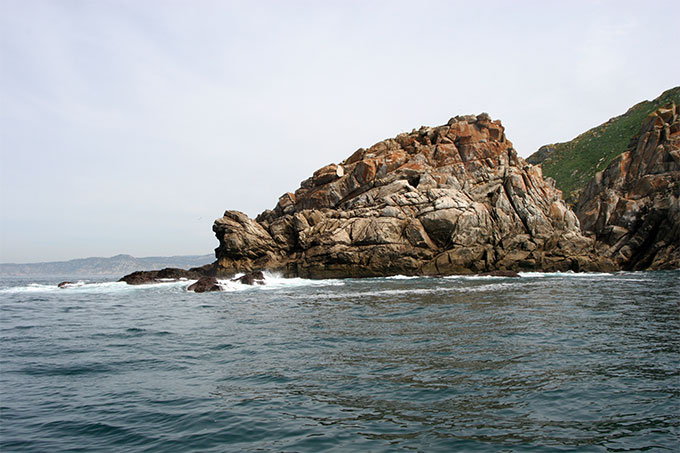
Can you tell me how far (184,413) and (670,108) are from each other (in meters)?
93.3

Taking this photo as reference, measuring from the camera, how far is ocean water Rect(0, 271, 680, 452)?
7.70 metres

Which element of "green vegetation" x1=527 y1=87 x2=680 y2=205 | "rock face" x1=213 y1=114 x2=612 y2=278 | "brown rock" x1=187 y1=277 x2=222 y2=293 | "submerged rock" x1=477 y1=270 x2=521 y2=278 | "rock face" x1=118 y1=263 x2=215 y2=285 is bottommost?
"submerged rock" x1=477 y1=270 x2=521 y2=278

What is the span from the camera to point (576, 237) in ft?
185

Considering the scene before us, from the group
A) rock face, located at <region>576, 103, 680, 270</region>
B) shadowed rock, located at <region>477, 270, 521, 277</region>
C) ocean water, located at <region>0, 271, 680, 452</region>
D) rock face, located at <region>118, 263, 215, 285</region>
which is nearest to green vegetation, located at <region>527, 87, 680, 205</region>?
rock face, located at <region>576, 103, 680, 270</region>

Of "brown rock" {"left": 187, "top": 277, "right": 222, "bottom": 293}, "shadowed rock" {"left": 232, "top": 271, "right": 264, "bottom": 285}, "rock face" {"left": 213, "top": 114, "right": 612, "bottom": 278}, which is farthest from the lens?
"rock face" {"left": 213, "top": 114, "right": 612, "bottom": 278}

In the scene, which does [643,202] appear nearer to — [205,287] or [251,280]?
[251,280]

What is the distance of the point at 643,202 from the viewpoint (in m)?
61.7

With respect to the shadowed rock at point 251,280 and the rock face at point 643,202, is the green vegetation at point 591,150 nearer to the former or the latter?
the rock face at point 643,202

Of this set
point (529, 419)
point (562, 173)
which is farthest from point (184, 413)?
point (562, 173)

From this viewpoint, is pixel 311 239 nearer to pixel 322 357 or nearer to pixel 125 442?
pixel 322 357

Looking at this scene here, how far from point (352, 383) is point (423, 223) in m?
46.3

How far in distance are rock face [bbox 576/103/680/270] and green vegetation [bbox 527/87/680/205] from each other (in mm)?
30832

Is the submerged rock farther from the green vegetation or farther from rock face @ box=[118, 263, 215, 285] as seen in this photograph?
the green vegetation

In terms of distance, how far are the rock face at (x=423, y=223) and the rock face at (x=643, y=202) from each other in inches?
279
